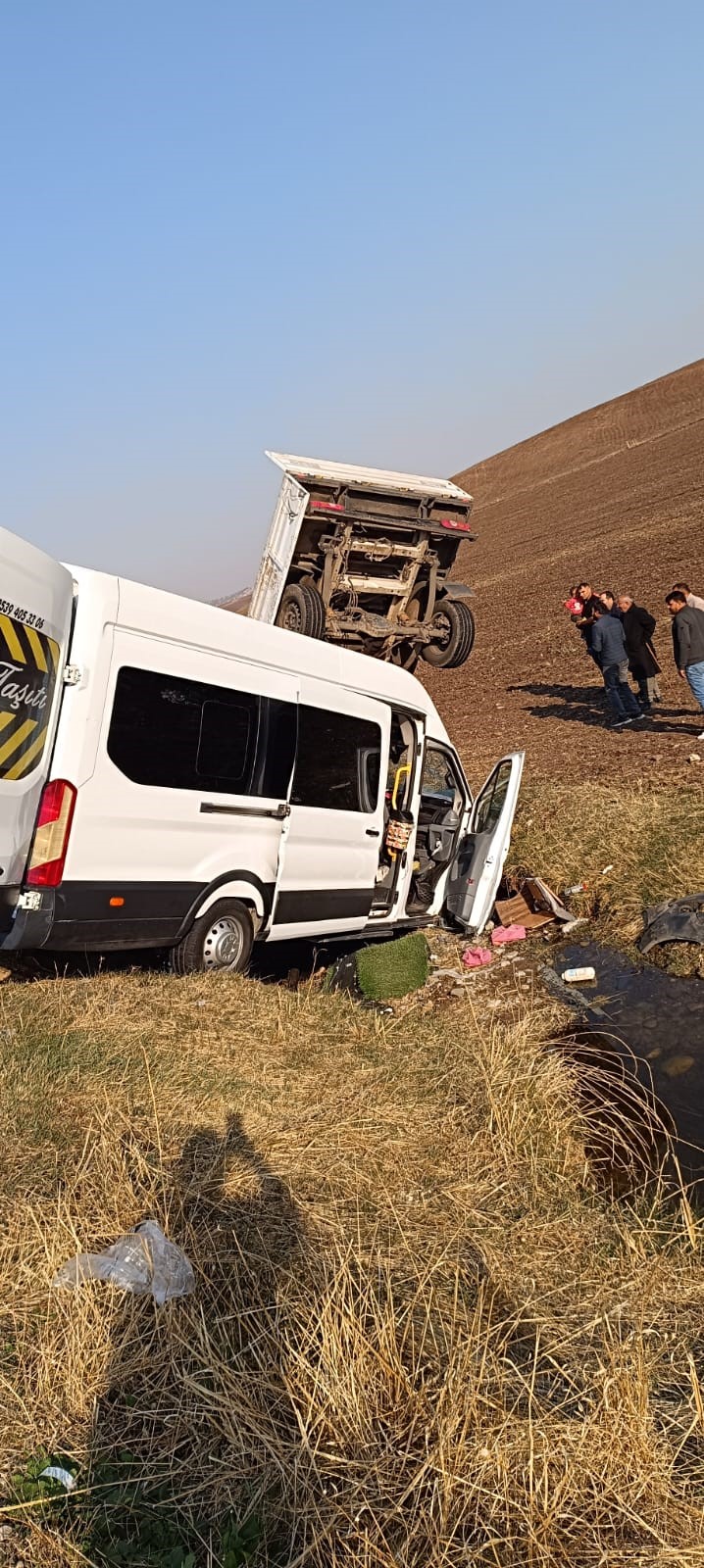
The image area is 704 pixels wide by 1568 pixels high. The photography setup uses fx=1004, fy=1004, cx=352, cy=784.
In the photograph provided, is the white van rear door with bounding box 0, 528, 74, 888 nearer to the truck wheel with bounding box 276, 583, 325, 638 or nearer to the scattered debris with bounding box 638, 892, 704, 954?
the scattered debris with bounding box 638, 892, 704, 954

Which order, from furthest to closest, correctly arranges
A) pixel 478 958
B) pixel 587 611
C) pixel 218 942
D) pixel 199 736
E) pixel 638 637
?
pixel 587 611, pixel 638 637, pixel 478 958, pixel 218 942, pixel 199 736

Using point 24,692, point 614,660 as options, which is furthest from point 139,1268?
point 614,660

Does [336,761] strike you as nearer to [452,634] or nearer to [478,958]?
[478,958]

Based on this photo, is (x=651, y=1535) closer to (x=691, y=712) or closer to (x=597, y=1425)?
(x=597, y=1425)

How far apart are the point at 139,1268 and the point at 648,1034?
405 centimetres

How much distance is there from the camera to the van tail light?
517 cm

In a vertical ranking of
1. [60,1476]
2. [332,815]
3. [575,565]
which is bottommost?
[60,1476]

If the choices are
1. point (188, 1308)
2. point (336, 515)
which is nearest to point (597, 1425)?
point (188, 1308)

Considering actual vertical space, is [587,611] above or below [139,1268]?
above

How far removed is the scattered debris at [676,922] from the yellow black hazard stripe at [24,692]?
4625 mm

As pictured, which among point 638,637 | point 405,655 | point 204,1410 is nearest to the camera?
point 204,1410

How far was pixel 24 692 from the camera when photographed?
15.9 ft

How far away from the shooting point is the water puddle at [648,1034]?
5105 millimetres

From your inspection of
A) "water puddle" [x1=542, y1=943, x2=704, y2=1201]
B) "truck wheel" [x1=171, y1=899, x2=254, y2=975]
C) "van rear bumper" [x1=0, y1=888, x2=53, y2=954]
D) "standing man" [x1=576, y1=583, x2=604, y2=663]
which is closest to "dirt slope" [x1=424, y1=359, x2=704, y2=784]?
"standing man" [x1=576, y1=583, x2=604, y2=663]
